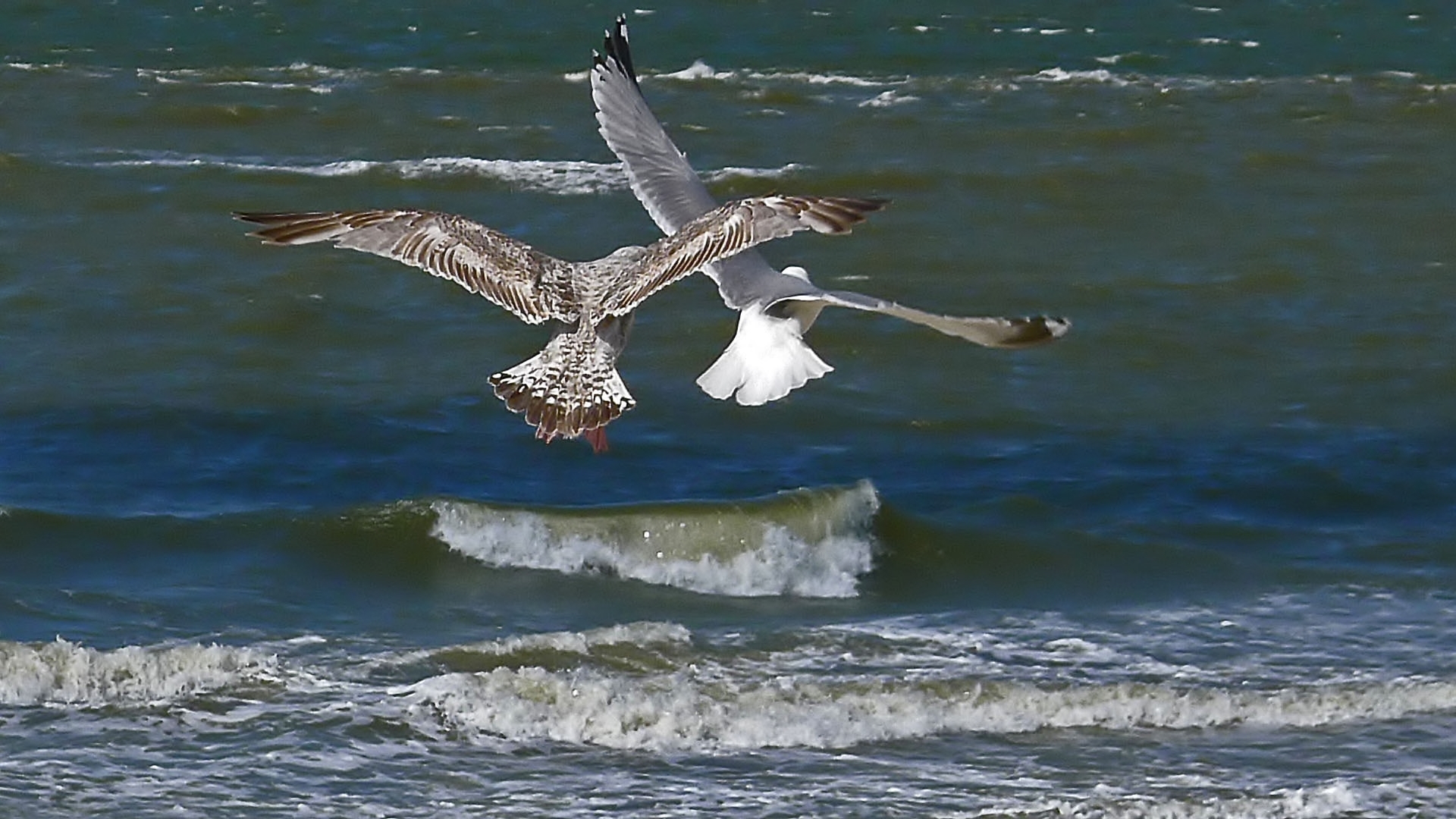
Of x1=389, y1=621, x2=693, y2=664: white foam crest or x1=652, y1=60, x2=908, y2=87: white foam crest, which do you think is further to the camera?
x1=652, y1=60, x2=908, y2=87: white foam crest

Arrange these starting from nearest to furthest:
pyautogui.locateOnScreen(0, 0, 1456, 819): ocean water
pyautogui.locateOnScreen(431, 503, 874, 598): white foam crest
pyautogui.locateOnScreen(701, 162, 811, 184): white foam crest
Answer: pyautogui.locateOnScreen(0, 0, 1456, 819): ocean water, pyautogui.locateOnScreen(431, 503, 874, 598): white foam crest, pyautogui.locateOnScreen(701, 162, 811, 184): white foam crest

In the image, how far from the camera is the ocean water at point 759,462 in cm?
697

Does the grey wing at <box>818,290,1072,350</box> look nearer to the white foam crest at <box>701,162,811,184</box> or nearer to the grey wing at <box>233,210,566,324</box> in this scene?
the grey wing at <box>233,210,566,324</box>

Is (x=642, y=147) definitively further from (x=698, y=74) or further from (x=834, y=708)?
(x=698, y=74)

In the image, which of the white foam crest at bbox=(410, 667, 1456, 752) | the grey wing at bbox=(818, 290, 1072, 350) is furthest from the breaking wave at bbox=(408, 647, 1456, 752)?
the grey wing at bbox=(818, 290, 1072, 350)

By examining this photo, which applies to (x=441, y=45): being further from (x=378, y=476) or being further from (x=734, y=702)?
(x=734, y=702)

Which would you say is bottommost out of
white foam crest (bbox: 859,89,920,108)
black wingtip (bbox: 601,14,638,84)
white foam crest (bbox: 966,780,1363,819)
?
white foam crest (bbox: 966,780,1363,819)

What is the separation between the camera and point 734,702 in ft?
23.9

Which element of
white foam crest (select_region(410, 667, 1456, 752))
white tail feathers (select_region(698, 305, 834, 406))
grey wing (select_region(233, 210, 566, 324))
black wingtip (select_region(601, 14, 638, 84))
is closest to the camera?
white tail feathers (select_region(698, 305, 834, 406))

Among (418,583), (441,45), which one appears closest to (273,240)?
(418,583)

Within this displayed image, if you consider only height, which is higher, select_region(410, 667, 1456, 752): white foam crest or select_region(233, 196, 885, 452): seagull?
select_region(233, 196, 885, 452): seagull

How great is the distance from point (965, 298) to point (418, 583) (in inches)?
190

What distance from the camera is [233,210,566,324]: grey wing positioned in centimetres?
672

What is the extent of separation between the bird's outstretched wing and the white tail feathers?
0.28 m
